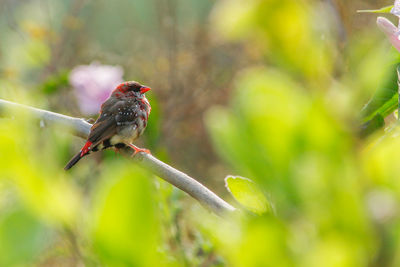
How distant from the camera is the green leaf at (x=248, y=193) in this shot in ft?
1.51

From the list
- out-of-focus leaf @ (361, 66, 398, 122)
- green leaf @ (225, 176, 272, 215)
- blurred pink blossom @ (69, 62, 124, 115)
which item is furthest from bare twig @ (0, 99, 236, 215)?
blurred pink blossom @ (69, 62, 124, 115)

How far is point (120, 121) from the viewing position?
181 cm

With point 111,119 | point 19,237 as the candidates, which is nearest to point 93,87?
point 111,119

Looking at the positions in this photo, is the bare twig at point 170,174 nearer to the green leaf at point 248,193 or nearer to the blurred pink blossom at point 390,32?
the green leaf at point 248,193

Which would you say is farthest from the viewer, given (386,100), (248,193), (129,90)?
(129,90)

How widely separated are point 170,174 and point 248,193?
30 cm

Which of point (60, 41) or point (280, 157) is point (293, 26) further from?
point (60, 41)

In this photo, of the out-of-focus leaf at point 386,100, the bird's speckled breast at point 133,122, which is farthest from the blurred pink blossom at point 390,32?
the bird's speckled breast at point 133,122

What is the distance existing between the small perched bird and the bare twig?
0.55 metres

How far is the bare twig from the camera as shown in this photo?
67cm

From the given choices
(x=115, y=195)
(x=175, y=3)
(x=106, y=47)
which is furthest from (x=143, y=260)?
(x=106, y=47)

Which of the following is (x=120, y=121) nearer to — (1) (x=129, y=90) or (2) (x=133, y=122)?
(2) (x=133, y=122)

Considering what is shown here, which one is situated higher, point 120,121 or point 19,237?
point 120,121

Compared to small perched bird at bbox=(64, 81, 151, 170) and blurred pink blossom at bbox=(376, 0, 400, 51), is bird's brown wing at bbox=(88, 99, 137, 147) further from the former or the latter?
blurred pink blossom at bbox=(376, 0, 400, 51)
